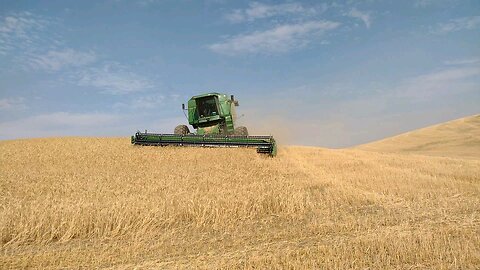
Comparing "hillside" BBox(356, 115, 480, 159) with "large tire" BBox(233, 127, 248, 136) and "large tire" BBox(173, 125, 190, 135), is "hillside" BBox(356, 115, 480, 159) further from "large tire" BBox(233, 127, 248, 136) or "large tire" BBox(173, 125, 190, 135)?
"large tire" BBox(173, 125, 190, 135)

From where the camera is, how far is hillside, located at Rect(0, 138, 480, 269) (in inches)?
211

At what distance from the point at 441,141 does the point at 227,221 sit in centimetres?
4645

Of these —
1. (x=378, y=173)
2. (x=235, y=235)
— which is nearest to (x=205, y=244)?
(x=235, y=235)

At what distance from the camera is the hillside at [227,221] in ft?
17.6

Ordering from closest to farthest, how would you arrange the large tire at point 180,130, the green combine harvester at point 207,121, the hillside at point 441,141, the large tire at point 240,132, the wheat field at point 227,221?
1. the wheat field at point 227,221
2. the green combine harvester at point 207,121
3. the large tire at point 240,132
4. the large tire at point 180,130
5. the hillside at point 441,141

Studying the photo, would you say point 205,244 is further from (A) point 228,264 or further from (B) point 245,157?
(B) point 245,157

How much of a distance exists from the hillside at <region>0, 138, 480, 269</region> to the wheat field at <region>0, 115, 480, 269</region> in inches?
0.8

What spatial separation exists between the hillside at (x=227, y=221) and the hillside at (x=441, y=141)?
31.0 m

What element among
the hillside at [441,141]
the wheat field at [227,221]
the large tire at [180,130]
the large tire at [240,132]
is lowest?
the hillside at [441,141]

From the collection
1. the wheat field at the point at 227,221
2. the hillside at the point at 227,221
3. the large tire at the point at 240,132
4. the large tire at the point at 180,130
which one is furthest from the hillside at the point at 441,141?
the hillside at the point at 227,221

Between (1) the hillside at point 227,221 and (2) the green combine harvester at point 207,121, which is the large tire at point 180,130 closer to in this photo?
(2) the green combine harvester at point 207,121

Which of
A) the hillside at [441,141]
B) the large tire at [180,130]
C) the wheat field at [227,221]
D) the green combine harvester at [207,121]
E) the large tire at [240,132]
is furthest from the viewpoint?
the hillside at [441,141]

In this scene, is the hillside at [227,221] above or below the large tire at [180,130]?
below

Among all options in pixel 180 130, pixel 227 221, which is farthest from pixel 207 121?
pixel 227 221
